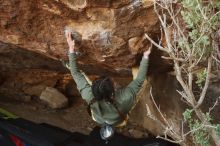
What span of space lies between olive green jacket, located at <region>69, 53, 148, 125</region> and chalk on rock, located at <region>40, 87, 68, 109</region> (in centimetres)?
221

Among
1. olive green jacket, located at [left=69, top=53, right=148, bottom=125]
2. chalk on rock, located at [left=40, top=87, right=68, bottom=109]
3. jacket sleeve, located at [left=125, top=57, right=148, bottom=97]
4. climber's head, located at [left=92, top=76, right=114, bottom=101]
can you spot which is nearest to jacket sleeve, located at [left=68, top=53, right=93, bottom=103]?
olive green jacket, located at [left=69, top=53, right=148, bottom=125]

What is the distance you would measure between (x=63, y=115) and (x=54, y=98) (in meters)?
0.29

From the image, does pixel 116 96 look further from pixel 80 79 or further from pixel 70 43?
pixel 70 43

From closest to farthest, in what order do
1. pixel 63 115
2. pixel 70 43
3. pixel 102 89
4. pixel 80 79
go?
pixel 102 89, pixel 70 43, pixel 80 79, pixel 63 115

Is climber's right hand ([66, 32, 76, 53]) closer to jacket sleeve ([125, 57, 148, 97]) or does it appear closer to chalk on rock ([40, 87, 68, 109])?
jacket sleeve ([125, 57, 148, 97])

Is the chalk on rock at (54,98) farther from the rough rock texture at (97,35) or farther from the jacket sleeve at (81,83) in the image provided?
the jacket sleeve at (81,83)

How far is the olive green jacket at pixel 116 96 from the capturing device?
4348 mm

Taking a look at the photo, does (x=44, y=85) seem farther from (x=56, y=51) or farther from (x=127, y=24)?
(x=127, y=24)

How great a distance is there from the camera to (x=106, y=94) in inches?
166

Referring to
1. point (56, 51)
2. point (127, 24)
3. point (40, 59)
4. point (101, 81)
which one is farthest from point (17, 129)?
point (127, 24)

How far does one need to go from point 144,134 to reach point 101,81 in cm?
226

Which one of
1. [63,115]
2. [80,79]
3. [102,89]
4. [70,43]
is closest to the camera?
[102,89]

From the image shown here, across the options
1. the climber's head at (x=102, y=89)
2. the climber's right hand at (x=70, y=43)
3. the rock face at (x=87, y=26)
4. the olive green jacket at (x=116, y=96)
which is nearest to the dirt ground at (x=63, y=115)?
the olive green jacket at (x=116, y=96)

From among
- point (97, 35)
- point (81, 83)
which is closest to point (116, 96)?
point (81, 83)
